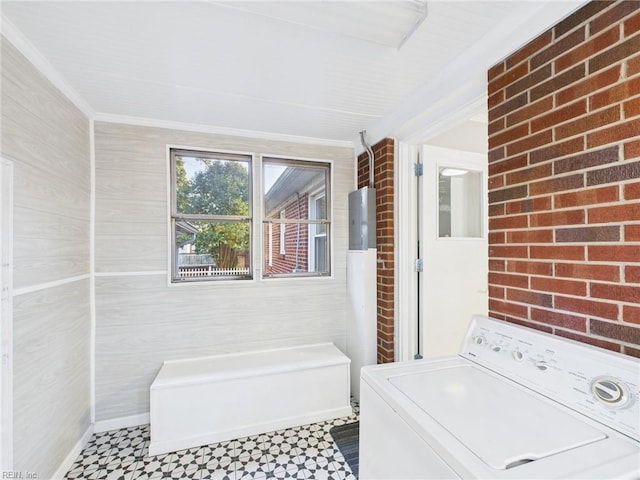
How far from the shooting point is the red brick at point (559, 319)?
3.51ft

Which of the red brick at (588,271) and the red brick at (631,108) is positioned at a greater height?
the red brick at (631,108)

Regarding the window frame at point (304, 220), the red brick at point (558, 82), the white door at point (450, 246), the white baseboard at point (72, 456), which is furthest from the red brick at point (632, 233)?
the white baseboard at point (72, 456)

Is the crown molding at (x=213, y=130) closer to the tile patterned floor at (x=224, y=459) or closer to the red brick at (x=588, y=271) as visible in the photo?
the red brick at (x=588, y=271)

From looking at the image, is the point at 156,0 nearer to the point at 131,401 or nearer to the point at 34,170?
the point at 34,170

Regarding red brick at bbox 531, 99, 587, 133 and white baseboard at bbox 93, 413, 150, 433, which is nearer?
red brick at bbox 531, 99, 587, 133

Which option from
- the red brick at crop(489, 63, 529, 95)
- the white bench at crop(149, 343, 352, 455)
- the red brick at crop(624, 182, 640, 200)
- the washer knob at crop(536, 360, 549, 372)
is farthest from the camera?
the white bench at crop(149, 343, 352, 455)

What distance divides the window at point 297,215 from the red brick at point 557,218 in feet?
5.84

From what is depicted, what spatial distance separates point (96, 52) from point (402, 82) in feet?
5.50

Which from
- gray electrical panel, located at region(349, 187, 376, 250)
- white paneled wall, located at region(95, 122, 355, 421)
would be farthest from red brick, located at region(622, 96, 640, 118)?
white paneled wall, located at region(95, 122, 355, 421)

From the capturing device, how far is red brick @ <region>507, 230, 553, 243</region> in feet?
3.92

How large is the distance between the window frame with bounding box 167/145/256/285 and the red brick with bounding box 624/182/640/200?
2.29 meters

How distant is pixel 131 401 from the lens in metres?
2.27

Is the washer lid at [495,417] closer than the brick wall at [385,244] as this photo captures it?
Yes

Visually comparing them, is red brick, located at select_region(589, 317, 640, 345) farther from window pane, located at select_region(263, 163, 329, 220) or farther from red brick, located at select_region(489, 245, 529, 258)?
window pane, located at select_region(263, 163, 329, 220)
